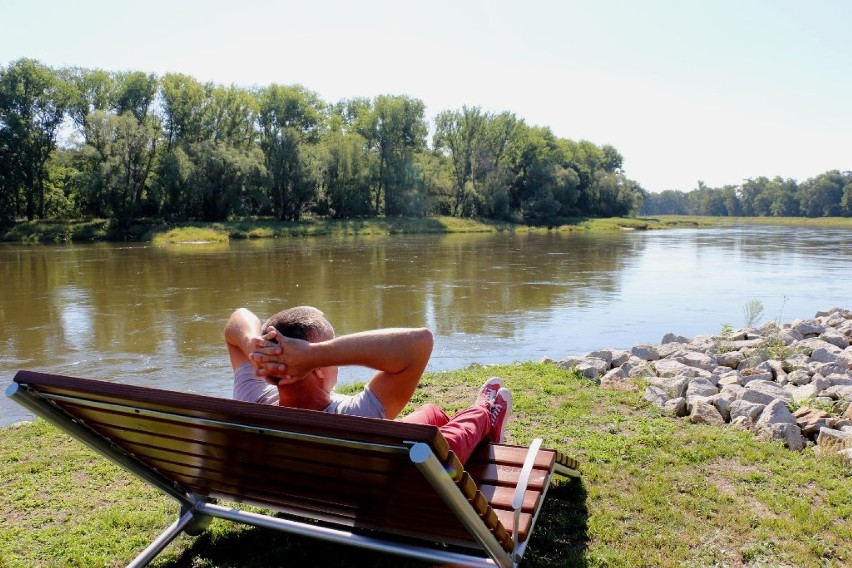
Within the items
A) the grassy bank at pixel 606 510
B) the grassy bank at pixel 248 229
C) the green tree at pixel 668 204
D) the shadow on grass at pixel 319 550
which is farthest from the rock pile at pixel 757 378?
the green tree at pixel 668 204

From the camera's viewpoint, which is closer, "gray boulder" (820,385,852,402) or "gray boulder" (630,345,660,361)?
"gray boulder" (820,385,852,402)

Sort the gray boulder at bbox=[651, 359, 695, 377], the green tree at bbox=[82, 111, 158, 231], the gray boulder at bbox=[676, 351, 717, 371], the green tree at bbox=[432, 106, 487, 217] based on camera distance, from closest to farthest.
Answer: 1. the gray boulder at bbox=[651, 359, 695, 377]
2. the gray boulder at bbox=[676, 351, 717, 371]
3. the green tree at bbox=[82, 111, 158, 231]
4. the green tree at bbox=[432, 106, 487, 217]

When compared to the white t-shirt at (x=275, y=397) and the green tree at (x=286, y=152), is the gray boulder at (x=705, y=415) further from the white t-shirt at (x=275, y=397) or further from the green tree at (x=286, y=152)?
the green tree at (x=286, y=152)

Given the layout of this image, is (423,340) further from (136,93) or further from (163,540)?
(136,93)

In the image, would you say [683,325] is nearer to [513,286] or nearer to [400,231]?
[513,286]

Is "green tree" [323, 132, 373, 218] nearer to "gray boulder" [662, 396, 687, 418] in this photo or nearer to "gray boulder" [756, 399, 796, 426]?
"gray boulder" [662, 396, 687, 418]

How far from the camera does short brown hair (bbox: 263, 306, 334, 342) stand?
2705 mm

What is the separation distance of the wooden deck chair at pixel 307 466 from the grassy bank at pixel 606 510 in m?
0.34

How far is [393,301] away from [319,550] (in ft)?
43.2

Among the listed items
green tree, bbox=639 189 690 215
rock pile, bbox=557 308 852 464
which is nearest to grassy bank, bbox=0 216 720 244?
rock pile, bbox=557 308 852 464

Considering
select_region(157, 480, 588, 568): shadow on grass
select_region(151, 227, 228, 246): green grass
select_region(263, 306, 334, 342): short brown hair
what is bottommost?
select_region(157, 480, 588, 568): shadow on grass

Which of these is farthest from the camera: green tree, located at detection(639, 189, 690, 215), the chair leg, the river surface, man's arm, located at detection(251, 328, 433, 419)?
green tree, located at detection(639, 189, 690, 215)

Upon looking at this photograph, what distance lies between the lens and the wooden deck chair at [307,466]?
2.21 metres

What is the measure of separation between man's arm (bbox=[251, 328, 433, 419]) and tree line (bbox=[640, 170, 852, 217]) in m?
142
